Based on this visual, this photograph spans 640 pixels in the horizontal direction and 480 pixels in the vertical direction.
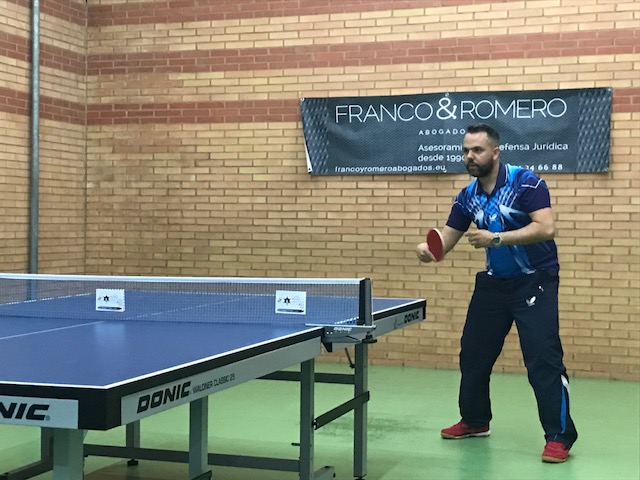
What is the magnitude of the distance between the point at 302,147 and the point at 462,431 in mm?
4088

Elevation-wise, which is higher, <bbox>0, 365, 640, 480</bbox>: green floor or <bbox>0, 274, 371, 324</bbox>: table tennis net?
<bbox>0, 274, 371, 324</bbox>: table tennis net

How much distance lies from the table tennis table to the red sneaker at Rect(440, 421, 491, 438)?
114 cm

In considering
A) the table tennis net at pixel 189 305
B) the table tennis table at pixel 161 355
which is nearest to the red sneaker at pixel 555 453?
the table tennis table at pixel 161 355

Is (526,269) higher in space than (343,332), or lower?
higher

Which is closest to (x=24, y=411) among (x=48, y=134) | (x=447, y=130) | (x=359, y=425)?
(x=359, y=425)

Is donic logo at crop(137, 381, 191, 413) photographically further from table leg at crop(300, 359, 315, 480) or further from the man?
the man

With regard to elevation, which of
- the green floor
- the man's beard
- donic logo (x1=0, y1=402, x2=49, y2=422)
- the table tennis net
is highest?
the man's beard

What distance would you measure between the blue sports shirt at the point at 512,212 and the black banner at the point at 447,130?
315 centimetres

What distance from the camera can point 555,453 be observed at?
19.0 ft

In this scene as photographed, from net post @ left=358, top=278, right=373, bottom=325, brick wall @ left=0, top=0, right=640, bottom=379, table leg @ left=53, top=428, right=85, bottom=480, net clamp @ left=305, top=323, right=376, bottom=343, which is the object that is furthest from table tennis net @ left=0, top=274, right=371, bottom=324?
brick wall @ left=0, top=0, right=640, bottom=379

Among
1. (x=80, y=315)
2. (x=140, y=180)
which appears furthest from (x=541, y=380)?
(x=140, y=180)

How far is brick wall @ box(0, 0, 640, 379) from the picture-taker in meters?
8.77

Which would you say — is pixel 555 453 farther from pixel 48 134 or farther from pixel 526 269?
pixel 48 134

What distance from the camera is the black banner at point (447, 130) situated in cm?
875
